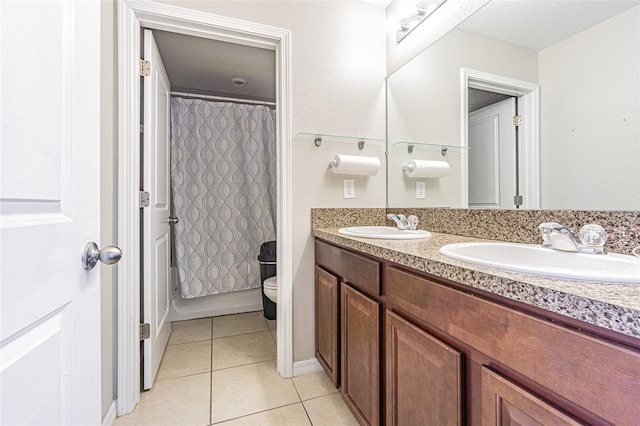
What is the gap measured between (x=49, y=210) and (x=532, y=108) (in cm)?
146

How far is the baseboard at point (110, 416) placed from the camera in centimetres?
121

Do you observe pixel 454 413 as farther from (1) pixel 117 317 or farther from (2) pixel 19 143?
(1) pixel 117 317

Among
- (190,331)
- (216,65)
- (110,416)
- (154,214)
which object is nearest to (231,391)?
(110,416)

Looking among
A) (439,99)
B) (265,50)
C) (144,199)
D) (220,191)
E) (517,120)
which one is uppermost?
(265,50)

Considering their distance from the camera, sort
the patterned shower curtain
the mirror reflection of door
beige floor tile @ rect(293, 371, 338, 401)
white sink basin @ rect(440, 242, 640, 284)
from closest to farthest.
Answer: white sink basin @ rect(440, 242, 640, 284) < the mirror reflection of door < beige floor tile @ rect(293, 371, 338, 401) < the patterned shower curtain

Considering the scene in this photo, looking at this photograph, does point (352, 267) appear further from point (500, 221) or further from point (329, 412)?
point (329, 412)

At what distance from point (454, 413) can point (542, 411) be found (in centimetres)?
24

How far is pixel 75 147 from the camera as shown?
0.55 metres

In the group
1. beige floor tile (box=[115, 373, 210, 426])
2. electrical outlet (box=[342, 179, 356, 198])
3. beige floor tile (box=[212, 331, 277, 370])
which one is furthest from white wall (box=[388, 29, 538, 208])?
beige floor tile (box=[115, 373, 210, 426])

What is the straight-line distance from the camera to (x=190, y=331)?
2.18 m

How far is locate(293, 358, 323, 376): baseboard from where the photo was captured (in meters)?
1.61

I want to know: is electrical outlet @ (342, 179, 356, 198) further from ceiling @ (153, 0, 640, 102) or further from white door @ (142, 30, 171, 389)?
white door @ (142, 30, 171, 389)

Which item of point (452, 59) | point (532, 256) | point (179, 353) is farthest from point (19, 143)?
point (179, 353)

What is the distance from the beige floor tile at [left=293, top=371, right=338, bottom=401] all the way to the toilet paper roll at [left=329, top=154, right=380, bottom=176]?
3.93ft
